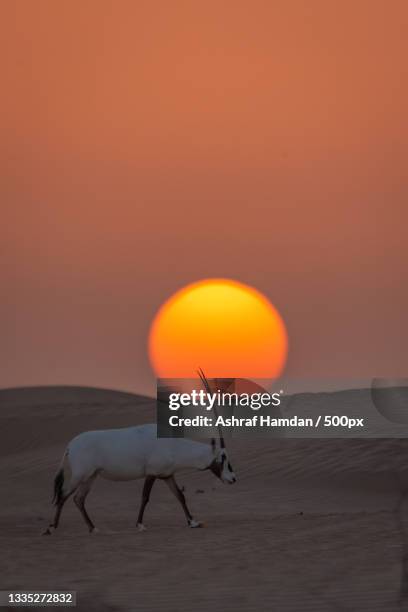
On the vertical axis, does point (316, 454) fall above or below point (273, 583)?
above

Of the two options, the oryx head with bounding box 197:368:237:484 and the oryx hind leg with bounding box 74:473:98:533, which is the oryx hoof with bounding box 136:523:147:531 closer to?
the oryx hind leg with bounding box 74:473:98:533

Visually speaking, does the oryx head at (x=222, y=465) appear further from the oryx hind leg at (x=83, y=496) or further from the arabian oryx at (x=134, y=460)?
the oryx hind leg at (x=83, y=496)

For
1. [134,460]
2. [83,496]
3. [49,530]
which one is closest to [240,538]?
[134,460]

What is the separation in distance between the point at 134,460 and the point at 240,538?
2.16 metres

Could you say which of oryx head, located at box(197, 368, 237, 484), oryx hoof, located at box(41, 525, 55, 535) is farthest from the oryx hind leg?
oryx head, located at box(197, 368, 237, 484)

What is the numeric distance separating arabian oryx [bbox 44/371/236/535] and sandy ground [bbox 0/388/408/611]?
595 millimetres

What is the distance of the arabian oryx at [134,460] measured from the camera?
14.2 metres

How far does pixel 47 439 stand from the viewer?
37.2 metres

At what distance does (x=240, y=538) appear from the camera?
1304 centimetres

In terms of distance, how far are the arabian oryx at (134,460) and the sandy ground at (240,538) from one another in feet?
1.95

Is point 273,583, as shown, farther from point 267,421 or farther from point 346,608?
point 267,421

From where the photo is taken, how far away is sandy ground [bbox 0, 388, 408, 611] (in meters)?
9.48

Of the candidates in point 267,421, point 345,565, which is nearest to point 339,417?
point 267,421

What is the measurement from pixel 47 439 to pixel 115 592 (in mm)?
28219
